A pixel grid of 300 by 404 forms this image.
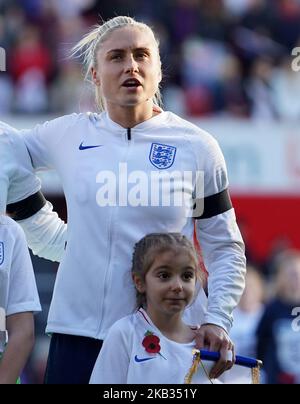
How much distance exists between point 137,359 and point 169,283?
299 mm

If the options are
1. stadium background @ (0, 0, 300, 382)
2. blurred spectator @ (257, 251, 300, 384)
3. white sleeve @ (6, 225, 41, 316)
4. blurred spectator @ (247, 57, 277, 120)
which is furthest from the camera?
blurred spectator @ (247, 57, 277, 120)

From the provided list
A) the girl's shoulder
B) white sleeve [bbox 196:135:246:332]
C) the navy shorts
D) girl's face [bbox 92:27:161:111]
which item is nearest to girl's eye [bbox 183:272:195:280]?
white sleeve [bbox 196:135:246:332]

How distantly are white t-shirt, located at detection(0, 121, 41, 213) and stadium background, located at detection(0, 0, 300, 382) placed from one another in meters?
6.05

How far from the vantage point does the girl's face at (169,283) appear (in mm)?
4613

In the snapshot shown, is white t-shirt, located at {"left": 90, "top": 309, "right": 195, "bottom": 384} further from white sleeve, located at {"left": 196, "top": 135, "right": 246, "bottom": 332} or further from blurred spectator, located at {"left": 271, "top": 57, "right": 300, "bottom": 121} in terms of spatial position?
blurred spectator, located at {"left": 271, "top": 57, "right": 300, "bottom": 121}

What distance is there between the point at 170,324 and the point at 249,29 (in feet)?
35.0

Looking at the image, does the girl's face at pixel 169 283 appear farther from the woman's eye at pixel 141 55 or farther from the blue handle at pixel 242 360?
the woman's eye at pixel 141 55

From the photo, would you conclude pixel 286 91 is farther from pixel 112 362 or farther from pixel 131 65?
pixel 112 362

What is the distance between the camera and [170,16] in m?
14.9

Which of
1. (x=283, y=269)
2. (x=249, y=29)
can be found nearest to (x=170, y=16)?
(x=249, y=29)

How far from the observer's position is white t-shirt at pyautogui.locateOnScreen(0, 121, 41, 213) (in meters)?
4.80

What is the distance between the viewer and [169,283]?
4621 millimetres

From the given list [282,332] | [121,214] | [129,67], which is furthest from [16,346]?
[282,332]

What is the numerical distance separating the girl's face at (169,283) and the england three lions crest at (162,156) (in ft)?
1.10
